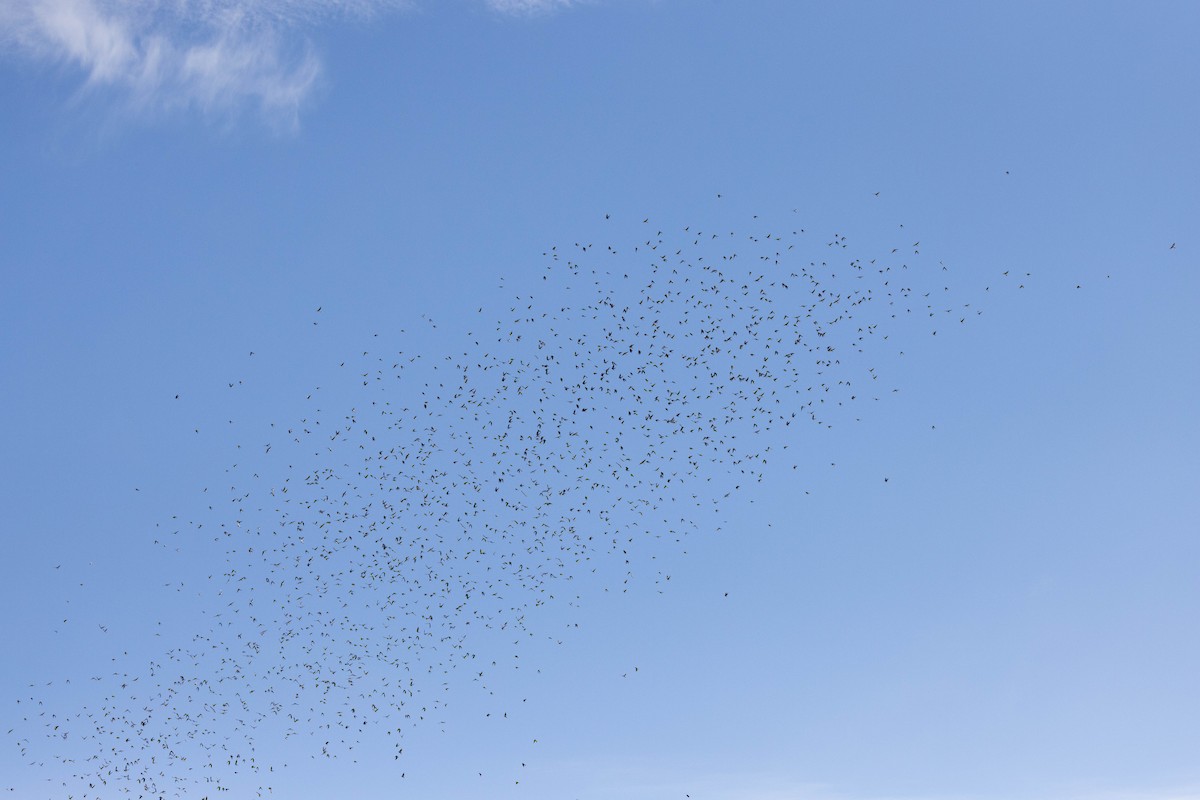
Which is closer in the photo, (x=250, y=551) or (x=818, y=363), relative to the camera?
(x=818, y=363)

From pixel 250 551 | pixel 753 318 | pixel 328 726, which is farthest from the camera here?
pixel 250 551

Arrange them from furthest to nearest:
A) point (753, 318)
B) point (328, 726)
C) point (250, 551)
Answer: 1. point (250, 551)
2. point (328, 726)
3. point (753, 318)

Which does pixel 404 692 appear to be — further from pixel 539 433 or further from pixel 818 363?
pixel 818 363

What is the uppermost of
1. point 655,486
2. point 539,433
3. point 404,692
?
point 539,433

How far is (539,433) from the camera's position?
51750 mm

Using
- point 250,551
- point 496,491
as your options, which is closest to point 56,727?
point 250,551

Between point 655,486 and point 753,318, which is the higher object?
point 753,318

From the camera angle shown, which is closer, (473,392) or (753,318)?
(753,318)

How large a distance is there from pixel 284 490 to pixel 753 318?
2281cm

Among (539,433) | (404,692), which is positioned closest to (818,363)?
(539,433)

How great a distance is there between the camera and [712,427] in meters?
48.8

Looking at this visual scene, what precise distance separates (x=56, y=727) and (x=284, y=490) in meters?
13.9

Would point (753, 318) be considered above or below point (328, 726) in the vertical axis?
above

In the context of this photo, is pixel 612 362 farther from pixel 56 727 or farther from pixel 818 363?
pixel 56 727
